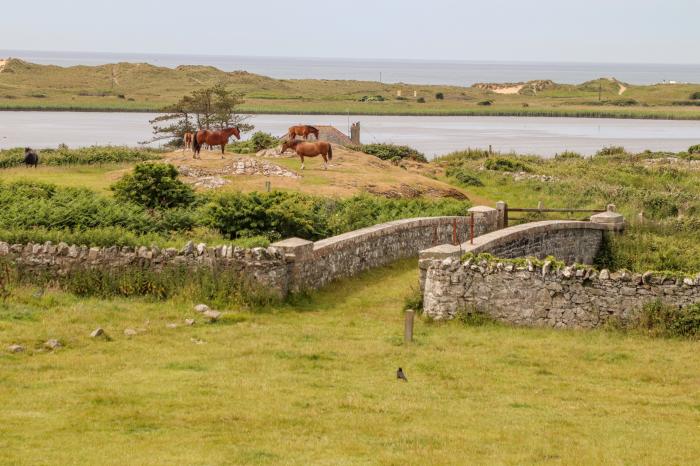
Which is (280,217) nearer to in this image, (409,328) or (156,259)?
(156,259)

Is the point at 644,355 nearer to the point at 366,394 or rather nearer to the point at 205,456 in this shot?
the point at 366,394

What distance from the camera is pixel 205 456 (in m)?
12.8

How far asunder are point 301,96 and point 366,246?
137 meters

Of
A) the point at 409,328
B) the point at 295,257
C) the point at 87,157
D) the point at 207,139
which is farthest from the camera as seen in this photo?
the point at 87,157

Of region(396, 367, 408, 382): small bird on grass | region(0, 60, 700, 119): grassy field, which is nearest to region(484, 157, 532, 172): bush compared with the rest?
region(396, 367, 408, 382): small bird on grass

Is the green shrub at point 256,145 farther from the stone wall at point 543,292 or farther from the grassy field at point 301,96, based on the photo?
the grassy field at point 301,96

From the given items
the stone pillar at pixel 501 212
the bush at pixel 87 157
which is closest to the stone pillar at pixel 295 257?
the stone pillar at pixel 501 212

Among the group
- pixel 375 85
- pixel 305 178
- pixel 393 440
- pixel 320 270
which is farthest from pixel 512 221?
pixel 375 85

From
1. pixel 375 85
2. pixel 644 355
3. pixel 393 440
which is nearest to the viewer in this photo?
pixel 393 440

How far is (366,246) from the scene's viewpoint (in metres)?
26.8

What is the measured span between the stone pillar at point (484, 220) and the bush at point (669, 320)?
10.8 meters

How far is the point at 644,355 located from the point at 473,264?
4.01 metres

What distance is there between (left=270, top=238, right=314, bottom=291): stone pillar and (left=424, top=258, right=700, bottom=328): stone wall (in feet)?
9.60

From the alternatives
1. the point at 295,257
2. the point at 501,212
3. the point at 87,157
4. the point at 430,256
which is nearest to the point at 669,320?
the point at 430,256
